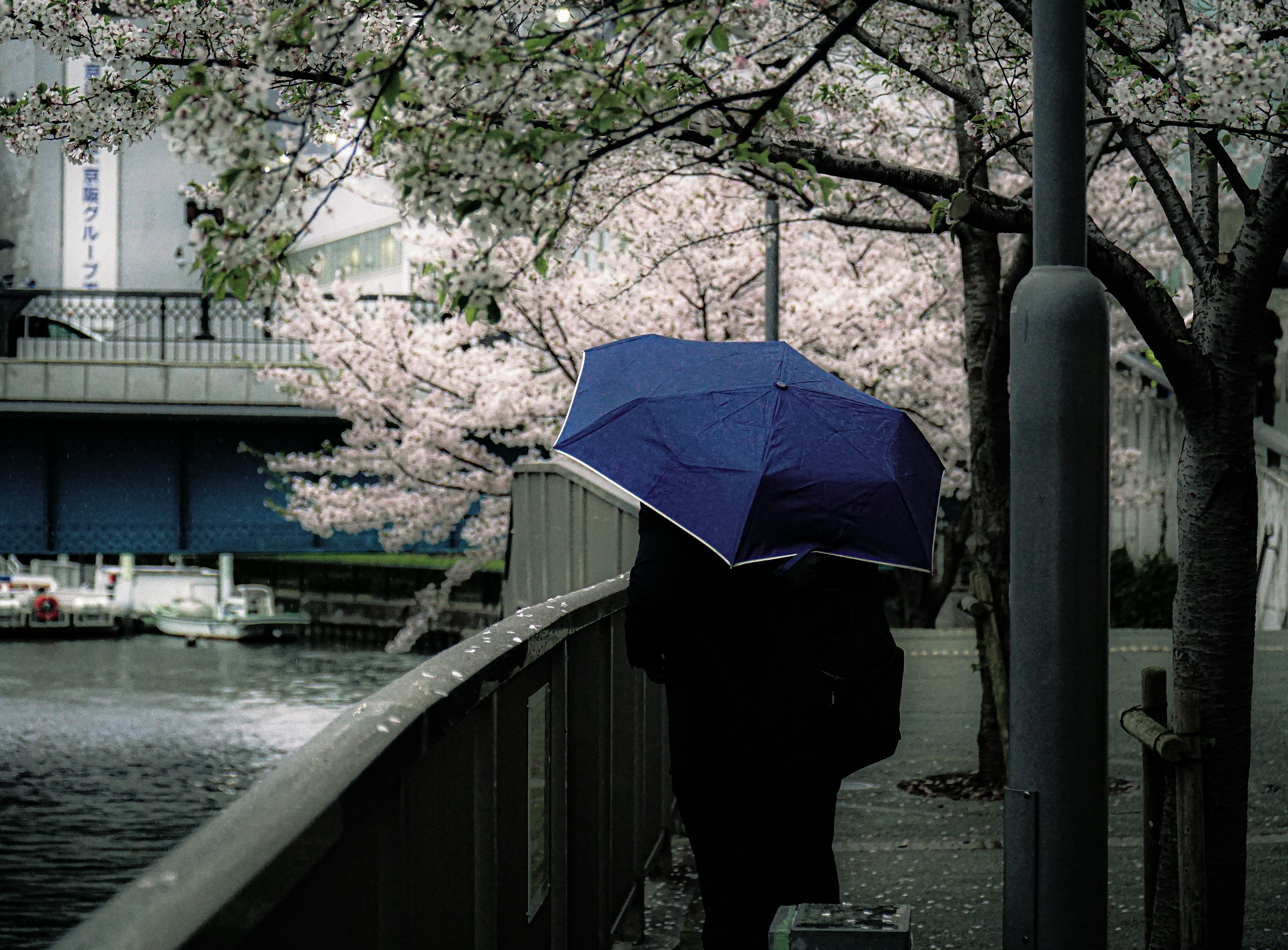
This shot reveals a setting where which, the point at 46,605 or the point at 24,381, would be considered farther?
the point at 46,605

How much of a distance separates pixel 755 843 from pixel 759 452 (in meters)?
0.96

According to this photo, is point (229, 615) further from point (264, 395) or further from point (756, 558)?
point (756, 558)

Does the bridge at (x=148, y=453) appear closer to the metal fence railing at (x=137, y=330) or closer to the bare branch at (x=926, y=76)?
the metal fence railing at (x=137, y=330)

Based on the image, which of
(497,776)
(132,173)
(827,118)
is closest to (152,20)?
(497,776)

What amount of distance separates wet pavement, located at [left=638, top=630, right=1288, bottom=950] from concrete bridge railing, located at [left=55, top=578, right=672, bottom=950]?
917mm

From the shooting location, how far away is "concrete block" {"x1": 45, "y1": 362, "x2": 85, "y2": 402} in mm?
23641

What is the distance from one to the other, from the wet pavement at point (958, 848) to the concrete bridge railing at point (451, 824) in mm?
917

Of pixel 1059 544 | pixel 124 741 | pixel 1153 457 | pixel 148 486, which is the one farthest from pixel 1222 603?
pixel 124 741

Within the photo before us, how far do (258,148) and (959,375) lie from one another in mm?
16817

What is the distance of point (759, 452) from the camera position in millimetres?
3775

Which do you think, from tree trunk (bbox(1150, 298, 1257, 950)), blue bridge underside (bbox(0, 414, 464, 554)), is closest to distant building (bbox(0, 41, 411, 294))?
blue bridge underside (bbox(0, 414, 464, 554))

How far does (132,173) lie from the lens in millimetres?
43219

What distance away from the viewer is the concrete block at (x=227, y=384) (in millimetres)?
24344

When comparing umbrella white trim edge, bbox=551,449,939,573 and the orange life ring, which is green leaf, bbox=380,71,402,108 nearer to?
umbrella white trim edge, bbox=551,449,939,573
